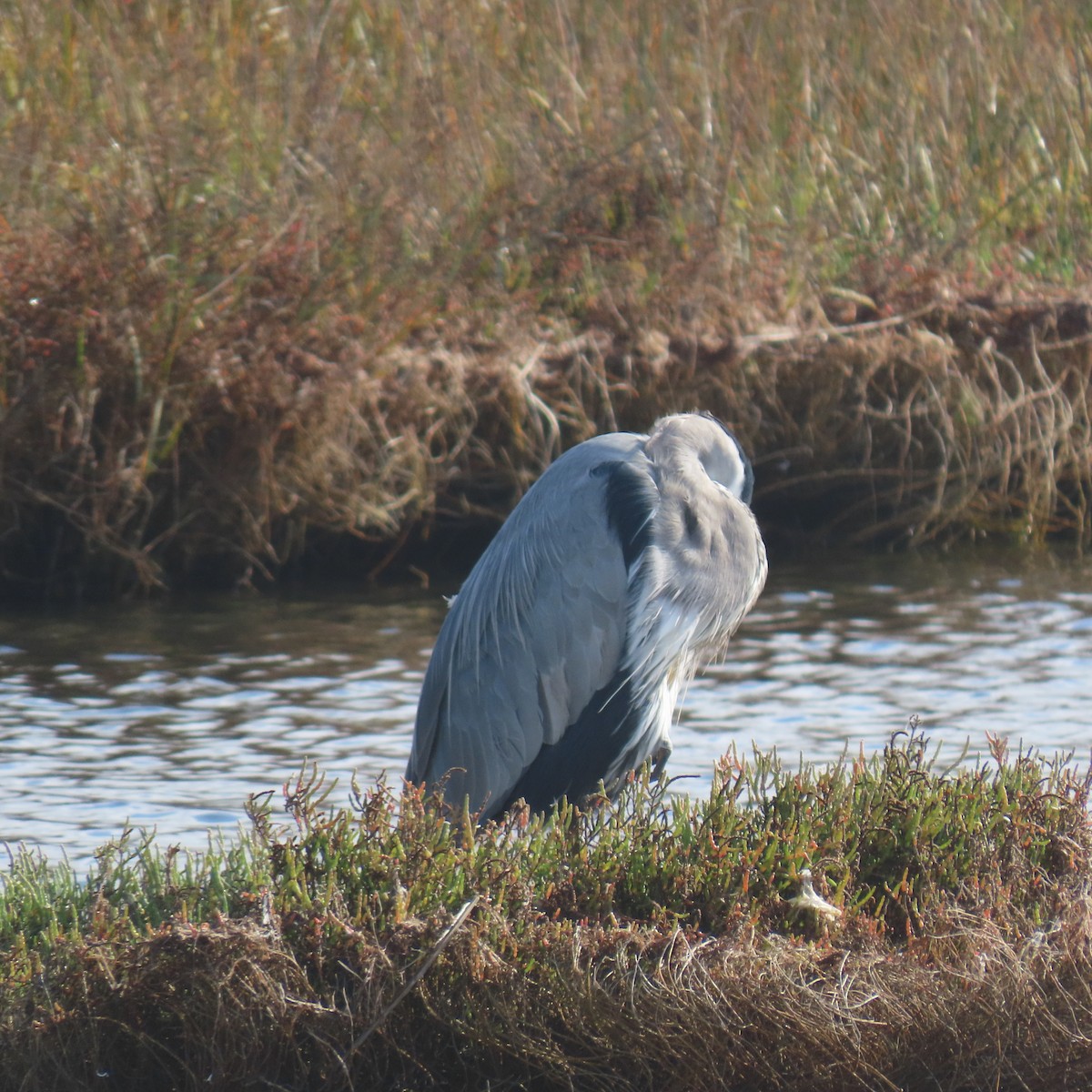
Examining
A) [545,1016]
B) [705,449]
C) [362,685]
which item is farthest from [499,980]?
[362,685]

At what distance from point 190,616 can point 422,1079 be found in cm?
552

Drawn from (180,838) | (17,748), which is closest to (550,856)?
(180,838)

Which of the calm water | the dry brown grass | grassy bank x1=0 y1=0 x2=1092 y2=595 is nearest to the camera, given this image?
the dry brown grass

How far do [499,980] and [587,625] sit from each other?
1592 mm

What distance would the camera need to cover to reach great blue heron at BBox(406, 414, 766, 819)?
4.98m

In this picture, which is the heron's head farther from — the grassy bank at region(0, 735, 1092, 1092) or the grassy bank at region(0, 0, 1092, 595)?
the grassy bank at region(0, 0, 1092, 595)

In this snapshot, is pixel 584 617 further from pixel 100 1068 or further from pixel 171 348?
pixel 171 348

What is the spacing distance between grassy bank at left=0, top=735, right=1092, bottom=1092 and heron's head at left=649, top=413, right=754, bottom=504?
150 centimetres

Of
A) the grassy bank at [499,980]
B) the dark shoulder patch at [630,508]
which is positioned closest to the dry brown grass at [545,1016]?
the grassy bank at [499,980]

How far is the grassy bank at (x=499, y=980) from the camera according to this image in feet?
11.5

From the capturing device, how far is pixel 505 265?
971cm

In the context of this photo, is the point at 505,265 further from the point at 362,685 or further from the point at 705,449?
the point at 705,449

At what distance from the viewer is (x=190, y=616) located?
8914 millimetres

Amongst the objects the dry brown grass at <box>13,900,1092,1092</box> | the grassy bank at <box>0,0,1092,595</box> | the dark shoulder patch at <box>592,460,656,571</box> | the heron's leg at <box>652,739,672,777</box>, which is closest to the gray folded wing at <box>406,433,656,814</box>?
the dark shoulder patch at <box>592,460,656,571</box>
